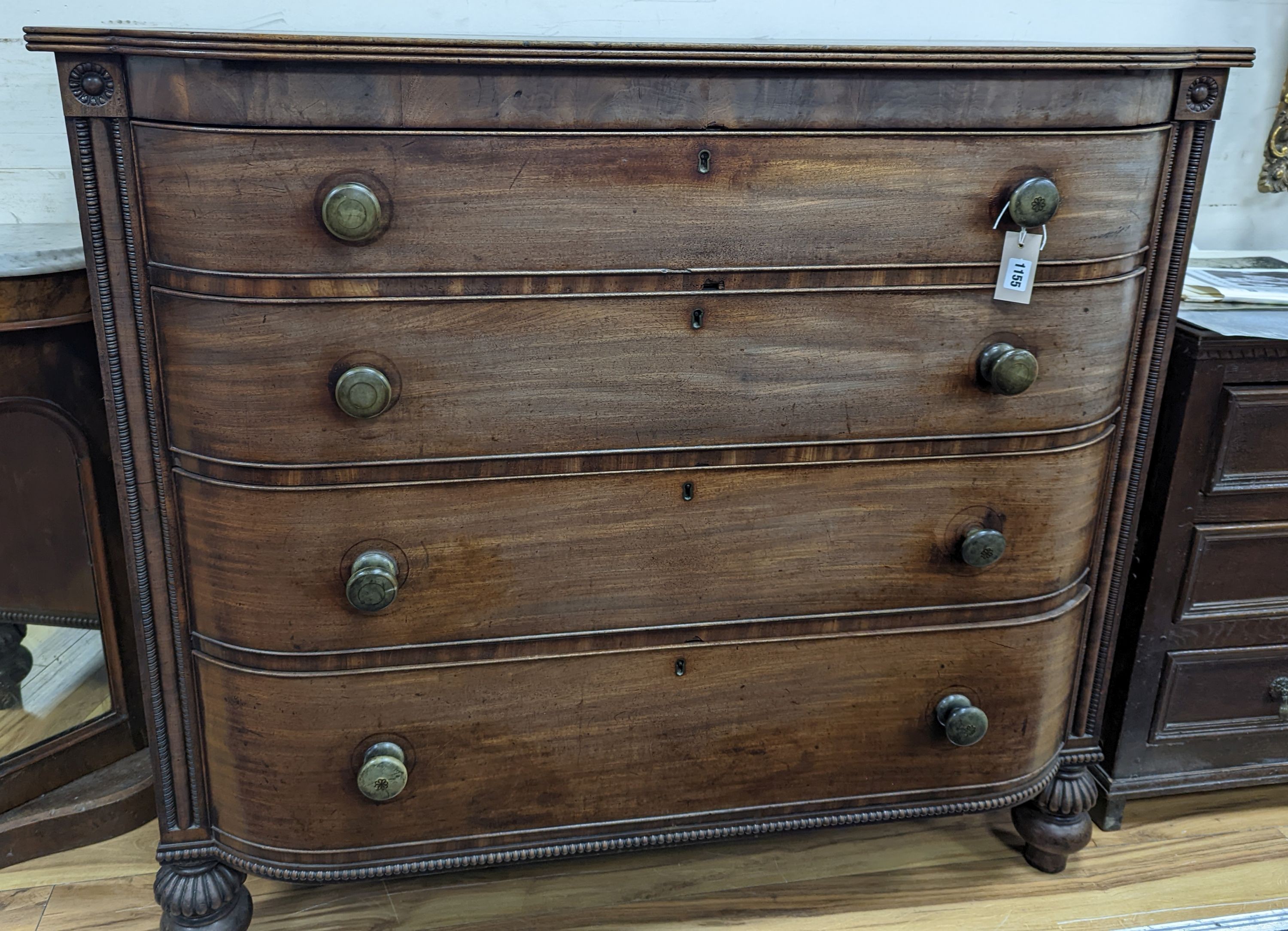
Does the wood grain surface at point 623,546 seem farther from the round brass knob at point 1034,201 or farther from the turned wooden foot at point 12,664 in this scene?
the turned wooden foot at point 12,664

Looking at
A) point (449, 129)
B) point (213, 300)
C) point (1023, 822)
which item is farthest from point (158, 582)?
point (1023, 822)

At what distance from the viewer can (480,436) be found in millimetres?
1133

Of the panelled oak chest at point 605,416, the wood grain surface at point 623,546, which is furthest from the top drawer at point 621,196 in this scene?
the wood grain surface at point 623,546

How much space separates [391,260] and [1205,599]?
1.21 metres

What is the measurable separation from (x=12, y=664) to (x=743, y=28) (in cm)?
143

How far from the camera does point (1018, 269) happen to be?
3.80 ft

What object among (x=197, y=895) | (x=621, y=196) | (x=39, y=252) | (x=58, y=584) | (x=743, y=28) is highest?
(x=743, y=28)

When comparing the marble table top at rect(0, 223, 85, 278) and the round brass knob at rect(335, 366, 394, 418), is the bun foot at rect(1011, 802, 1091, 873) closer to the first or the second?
the round brass knob at rect(335, 366, 394, 418)

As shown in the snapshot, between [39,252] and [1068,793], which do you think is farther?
[1068,793]

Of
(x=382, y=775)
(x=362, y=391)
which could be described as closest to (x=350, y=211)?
(x=362, y=391)

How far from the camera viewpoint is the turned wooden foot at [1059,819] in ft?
4.97

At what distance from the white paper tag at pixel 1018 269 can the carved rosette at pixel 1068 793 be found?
735 mm

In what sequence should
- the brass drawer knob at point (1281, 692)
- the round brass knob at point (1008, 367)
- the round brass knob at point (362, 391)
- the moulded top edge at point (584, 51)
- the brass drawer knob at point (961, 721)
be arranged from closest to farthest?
the moulded top edge at point (584, 51)
the round brass knob at point (362, 391)
the round brass knob at point (1008, 367)
the brass drawer knob at point (961, 721)
the brass drawer knob at point (1281, 692)

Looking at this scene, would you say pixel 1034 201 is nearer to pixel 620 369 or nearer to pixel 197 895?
pixel 620 369
